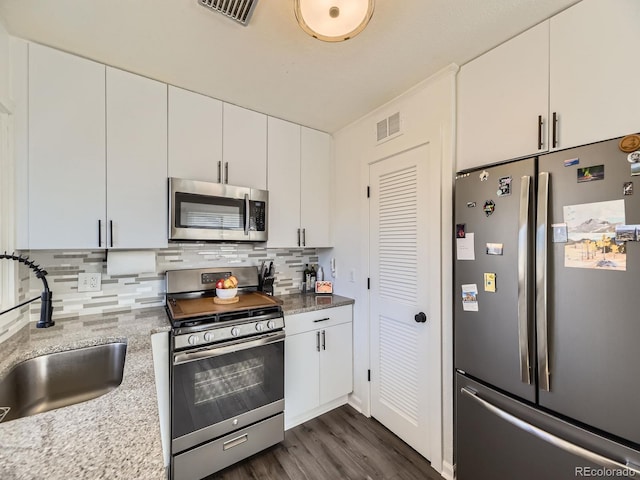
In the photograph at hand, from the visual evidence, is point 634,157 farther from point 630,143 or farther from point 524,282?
point 524,282

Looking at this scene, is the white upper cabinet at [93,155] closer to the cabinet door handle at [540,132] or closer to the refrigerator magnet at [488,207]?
the refrigerator magnet at [488,207]

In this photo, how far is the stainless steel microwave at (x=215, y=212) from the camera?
1871mm

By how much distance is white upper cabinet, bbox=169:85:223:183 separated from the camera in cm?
A: 191

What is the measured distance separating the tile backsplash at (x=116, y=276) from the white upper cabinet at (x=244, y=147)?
2.04 ft

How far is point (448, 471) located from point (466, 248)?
4.64 feet

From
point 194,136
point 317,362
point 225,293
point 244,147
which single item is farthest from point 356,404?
point 194,136

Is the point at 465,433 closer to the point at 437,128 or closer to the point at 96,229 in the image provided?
the point at 437,128

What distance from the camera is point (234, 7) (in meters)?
1.25

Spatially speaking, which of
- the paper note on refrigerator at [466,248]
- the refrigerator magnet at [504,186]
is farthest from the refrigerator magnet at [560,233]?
the paper note on refrigerator at [466,248]

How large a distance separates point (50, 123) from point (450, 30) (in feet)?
7.46

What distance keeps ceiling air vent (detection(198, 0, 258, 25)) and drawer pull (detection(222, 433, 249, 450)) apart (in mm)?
2405

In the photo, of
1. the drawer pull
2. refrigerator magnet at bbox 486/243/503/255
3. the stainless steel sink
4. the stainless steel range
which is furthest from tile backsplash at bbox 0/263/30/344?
refrigerator magnet at bbox 486/243/503/255

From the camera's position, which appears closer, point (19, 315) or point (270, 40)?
point (270, 40)

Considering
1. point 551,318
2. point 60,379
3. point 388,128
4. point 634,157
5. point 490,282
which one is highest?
point 388,128
